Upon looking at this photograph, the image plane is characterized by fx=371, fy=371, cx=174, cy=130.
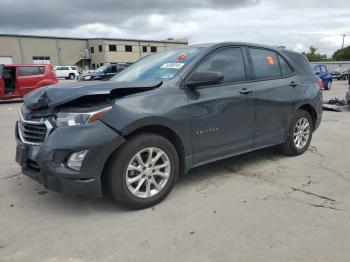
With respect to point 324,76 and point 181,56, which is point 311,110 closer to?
point 181,56

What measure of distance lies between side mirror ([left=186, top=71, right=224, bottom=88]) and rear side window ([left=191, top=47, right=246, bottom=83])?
0.25 m

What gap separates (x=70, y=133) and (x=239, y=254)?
1808 millimetres

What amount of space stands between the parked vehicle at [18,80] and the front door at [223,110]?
12.9 m

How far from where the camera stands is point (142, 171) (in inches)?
148

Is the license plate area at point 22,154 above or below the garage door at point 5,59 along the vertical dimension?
below

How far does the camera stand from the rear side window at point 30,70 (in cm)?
1571

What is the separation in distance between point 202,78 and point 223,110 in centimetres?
55

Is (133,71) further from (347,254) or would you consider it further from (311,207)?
(347,254)

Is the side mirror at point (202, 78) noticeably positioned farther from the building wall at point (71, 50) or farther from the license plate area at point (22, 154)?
the building wall at point (71, 50)

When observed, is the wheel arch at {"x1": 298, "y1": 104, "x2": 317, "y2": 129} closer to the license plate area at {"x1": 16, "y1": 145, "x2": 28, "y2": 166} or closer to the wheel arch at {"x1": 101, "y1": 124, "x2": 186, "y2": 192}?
the wheel arch at {"x1": 101, "y1": 124, "x2": 186, "y2": 192}

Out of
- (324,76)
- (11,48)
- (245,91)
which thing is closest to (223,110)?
(245,91)

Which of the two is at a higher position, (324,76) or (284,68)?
(284,68)

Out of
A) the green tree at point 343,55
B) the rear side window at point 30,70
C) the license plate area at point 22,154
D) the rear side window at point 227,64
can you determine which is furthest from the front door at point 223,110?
the green tree at point 343,55

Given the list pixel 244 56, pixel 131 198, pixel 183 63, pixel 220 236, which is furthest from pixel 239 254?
pixel 244 56
